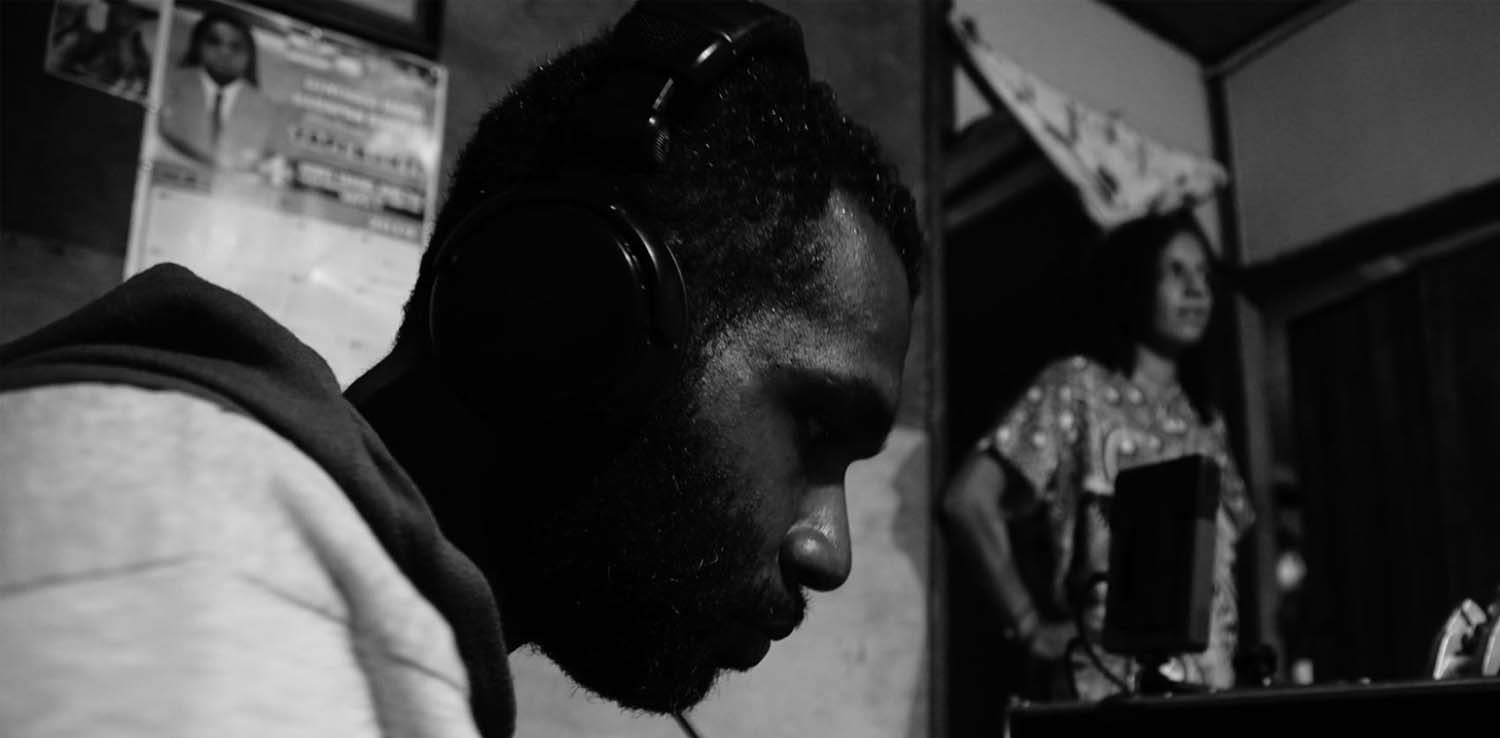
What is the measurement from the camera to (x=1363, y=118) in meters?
2.56

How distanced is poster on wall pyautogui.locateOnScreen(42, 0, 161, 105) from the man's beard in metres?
0.97

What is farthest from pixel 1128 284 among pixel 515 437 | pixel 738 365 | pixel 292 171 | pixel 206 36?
pixel 515 437

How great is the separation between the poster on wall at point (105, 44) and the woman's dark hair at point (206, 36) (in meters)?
0.05

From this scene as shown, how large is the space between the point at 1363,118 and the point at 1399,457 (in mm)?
696

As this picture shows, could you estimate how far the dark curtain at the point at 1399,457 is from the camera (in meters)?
2.38

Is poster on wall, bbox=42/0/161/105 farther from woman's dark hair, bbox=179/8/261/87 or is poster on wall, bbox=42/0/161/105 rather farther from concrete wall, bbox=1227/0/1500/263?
concrete wall, bbox=1227/0/1500/263

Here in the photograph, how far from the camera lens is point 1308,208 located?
266 cm

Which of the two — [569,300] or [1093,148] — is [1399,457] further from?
[569,300]

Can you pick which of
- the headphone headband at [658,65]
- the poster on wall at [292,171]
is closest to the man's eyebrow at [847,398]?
the headphone headband at [658,65]

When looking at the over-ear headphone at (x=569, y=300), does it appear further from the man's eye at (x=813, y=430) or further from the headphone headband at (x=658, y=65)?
the man's eye at (x=813, y=430)

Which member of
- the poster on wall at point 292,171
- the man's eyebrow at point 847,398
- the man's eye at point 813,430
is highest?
the poster on wall at point 292,171

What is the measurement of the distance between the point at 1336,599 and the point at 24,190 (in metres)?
2.48

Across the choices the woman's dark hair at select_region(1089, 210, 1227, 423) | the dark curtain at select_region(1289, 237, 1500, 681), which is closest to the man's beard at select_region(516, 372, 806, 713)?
the woman's dark hair at select_region(1089, 210, 1227, 423)

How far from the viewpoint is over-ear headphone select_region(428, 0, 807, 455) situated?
1.94 feet
